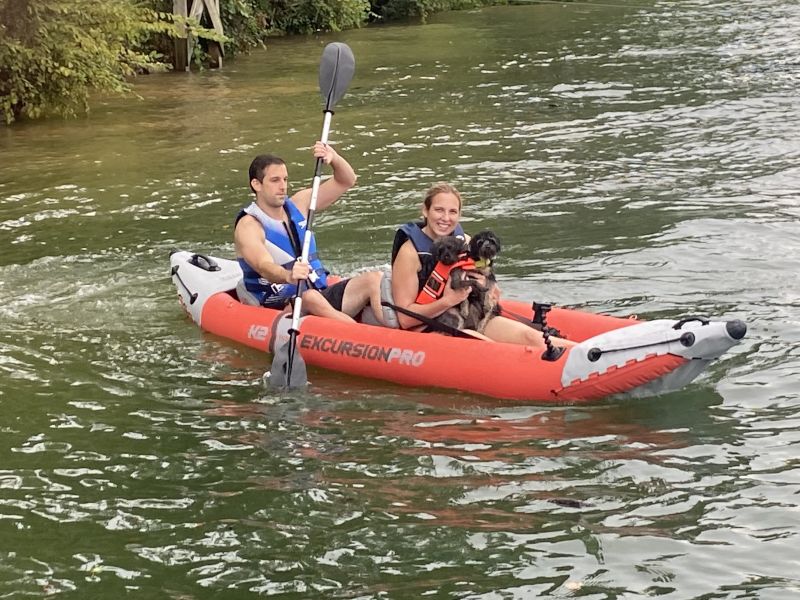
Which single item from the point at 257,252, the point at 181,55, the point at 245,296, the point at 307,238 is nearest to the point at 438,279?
the point at 307,238

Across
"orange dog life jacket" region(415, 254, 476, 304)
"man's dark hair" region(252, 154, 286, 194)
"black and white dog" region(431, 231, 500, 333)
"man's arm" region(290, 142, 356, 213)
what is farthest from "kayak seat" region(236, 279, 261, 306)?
"black and white dog" region(431, 231, 500, 333)

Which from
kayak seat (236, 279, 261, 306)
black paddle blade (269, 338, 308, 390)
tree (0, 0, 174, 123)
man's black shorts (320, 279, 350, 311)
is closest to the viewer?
black paddle blade (269, 338, 308, 390)

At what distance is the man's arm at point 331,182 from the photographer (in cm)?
780

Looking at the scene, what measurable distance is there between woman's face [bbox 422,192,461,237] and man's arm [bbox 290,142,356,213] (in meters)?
1.17

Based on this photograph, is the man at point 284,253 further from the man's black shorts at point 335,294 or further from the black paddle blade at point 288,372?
the black paddle blade at point 288,372

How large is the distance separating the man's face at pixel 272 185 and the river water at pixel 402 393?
100cm

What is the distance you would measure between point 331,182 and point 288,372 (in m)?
1.72

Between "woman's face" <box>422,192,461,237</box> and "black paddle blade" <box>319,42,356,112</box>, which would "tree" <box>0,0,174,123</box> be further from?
"woman's face" <box>422,192,461,237</box>

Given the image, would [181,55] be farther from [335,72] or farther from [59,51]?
[335,72]

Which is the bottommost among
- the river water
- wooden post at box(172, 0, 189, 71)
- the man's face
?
the river water

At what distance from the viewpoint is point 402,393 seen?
6.78 meters

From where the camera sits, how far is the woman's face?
6785 millimetres

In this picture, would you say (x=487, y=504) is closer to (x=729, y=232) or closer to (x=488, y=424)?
(x=488, y=424)

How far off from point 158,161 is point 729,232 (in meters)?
6.48
